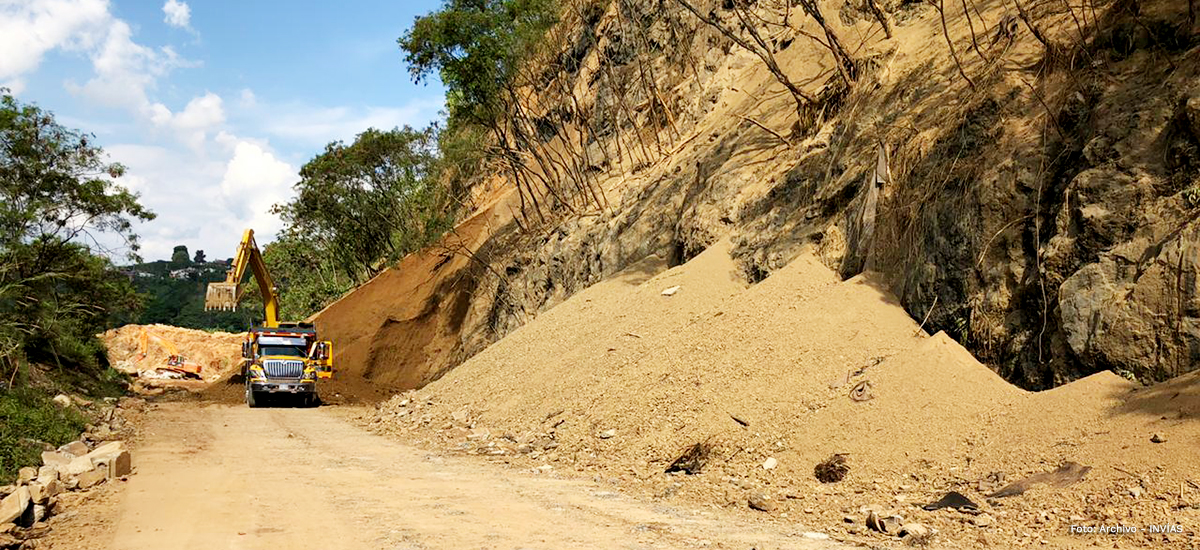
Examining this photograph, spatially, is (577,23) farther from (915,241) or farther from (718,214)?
(915,241)

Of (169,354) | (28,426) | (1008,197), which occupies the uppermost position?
(1008,197)

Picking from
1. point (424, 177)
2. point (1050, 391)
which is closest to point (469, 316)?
point (424, 177)

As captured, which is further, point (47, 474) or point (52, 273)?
point (52, 273)

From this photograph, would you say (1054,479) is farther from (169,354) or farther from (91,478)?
(169,354)

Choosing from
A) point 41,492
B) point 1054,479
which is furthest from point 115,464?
point 1054,479

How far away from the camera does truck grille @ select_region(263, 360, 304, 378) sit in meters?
24.5

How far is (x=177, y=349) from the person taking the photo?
44906 millimetres

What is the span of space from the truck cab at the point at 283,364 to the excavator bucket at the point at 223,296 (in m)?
1.80

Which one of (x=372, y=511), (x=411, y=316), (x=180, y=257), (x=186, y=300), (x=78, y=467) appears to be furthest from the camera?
(x=180, y=257)

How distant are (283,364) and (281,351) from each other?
567 millimetres

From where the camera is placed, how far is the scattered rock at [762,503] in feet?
28.8

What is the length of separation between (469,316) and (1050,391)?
83.3 feet

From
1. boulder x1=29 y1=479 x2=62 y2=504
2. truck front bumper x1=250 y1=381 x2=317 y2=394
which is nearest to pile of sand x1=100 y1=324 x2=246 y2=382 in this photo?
truck front bumper x1=250 y1=381 x2=317 y2=394

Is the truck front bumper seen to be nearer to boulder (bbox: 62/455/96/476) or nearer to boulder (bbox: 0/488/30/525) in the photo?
boulder (bbox: 62/455/96/476)
